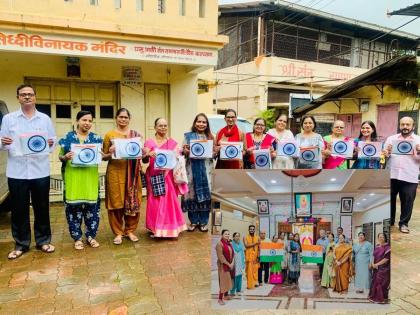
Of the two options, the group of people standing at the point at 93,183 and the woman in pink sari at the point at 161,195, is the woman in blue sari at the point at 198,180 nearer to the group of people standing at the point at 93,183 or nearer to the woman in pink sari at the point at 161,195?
the group of people standing at the point at 93,183

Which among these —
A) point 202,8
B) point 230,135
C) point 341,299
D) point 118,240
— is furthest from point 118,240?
point 202,8

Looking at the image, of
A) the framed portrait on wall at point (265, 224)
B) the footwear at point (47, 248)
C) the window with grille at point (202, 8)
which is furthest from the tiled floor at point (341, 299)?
the window with grille at point (202, 8)

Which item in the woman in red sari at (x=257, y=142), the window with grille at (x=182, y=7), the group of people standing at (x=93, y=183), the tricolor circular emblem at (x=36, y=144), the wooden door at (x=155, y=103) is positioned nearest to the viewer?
the tricolor circular emblem at (x=36, y=144)

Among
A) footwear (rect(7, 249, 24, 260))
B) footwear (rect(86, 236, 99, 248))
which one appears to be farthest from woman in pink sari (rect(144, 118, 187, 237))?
footwear (rect(7, 249, 24, 260))

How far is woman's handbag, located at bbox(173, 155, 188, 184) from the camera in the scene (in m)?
4.64

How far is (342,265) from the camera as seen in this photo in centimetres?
239

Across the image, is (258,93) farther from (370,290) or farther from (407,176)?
(370,290)

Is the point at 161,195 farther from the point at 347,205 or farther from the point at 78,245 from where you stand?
the point at 347,205

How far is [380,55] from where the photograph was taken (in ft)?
64.0

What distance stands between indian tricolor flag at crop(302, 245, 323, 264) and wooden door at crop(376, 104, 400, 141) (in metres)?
9.73

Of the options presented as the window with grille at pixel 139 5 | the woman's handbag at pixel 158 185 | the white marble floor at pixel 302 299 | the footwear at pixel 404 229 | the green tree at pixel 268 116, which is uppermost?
the window with grille at pixel 139 5

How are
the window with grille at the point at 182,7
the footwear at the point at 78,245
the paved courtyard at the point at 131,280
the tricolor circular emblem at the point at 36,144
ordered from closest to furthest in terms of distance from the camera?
the paved courtyard at the point at 131,280 < the tricolor circular emblem at the point at 36,144 < the footwear at the point at 78,245 < the window with grille at the point at 182,7

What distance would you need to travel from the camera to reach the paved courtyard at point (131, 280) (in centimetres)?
295

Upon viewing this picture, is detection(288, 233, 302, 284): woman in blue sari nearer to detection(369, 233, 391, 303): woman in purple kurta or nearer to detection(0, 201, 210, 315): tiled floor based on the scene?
detection(369, 233, 391, 303): woman in purple kurta
